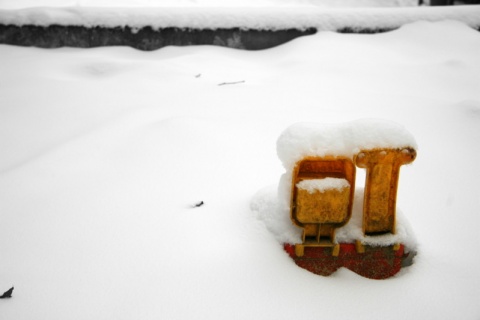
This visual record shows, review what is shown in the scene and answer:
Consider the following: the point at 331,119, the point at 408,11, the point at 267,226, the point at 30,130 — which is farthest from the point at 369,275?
the point at 408,11

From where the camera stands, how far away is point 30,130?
251 centimetres

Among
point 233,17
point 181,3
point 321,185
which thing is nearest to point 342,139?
point 321,185

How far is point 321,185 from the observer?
125cm

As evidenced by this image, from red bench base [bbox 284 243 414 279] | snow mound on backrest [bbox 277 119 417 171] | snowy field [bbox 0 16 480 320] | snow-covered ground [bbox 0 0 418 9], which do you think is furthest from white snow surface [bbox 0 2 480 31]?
red bench base [bbox 284 243 414 279]

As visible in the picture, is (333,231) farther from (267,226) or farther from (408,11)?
(408,11)

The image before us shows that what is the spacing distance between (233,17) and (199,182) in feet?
10.2

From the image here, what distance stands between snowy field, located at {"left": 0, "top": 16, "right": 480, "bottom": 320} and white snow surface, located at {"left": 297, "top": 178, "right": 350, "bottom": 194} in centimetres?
30

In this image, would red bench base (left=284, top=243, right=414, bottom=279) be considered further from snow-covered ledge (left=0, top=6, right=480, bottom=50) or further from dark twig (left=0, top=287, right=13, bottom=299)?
snow-covered ledge (left=0, top=6, right=480, bottom=50)

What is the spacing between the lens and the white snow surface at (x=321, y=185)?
4.10 feet

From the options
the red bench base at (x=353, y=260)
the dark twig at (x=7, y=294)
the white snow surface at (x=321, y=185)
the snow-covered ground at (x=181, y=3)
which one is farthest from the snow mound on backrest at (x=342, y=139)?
the snow-covered ground at (x=181, y=3)

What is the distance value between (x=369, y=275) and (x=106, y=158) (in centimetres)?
156

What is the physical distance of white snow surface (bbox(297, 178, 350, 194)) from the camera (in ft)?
4.10

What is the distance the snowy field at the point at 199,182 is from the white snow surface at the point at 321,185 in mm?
295

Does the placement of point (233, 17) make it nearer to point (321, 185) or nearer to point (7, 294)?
point (321, 185)
